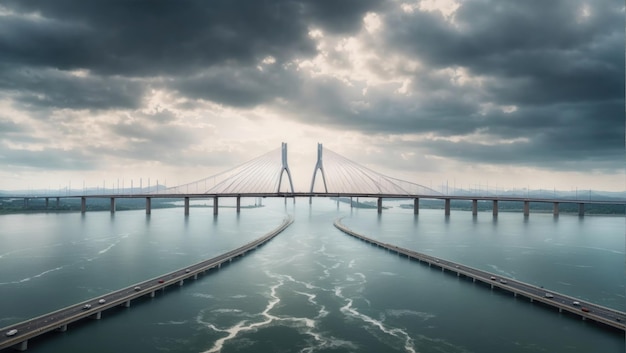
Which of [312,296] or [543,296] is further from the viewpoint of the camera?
[312,296]

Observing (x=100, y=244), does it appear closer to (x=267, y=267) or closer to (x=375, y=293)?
(x=267, y=267)

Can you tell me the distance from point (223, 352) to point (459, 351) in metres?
21.2

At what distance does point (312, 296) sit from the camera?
56062 mm

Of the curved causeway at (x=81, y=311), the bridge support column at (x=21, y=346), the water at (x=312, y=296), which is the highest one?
the curved causeway at (x=81, y=311)

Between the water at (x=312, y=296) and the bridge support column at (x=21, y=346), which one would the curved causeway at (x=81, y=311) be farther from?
the water at (x=312, y=296)

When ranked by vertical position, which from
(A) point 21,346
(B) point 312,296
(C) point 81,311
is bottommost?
(B) point 312,296

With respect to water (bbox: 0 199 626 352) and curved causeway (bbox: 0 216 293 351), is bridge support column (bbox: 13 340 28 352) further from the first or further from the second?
water (bbox: 0 199 626 352)

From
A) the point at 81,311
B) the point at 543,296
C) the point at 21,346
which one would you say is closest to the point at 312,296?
the point at 81,311

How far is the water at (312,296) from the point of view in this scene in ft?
131

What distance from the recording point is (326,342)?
131 feet

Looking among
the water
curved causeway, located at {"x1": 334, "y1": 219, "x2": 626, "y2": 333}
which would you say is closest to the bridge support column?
the water

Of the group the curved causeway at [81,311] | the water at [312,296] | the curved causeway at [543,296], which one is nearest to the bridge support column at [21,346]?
the curved causeway at [81,311]

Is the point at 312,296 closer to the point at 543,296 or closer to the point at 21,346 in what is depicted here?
the point at 543,296

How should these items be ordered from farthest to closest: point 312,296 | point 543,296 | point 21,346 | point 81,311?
point 312,296, point 543,296, point 81,311, point 21,346
